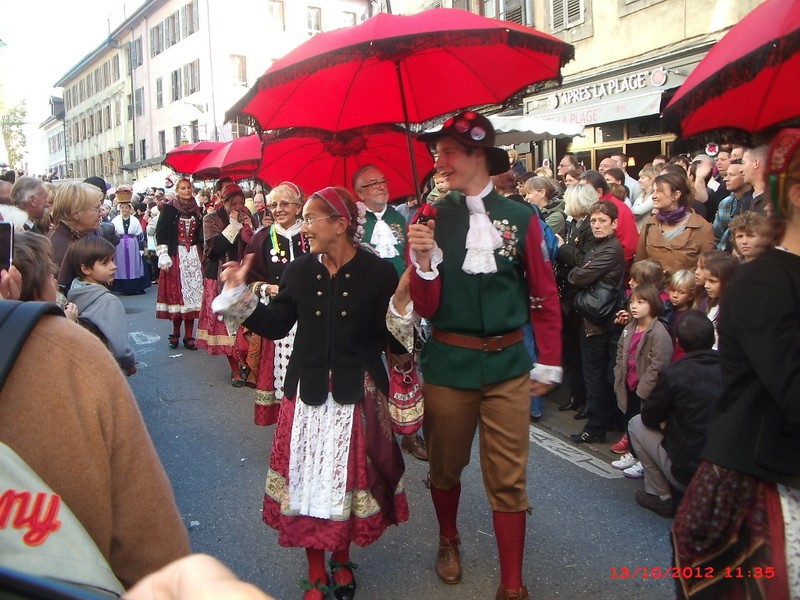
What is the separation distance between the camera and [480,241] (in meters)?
2.93

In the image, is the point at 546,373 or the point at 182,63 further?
the point at 182,63

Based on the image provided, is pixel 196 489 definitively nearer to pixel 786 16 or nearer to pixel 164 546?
pixel 164 546

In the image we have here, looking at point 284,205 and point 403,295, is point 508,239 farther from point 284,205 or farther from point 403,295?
point 284,205

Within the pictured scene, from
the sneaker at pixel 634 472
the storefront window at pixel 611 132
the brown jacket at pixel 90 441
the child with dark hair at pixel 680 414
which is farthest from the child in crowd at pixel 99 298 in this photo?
the storefront window at pixel 611 132

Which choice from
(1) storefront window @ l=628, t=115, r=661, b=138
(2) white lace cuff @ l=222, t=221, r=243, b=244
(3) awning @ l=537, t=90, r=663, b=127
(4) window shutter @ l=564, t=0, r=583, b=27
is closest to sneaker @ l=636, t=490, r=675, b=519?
(2) white lace cuff @ l=222, t=221, r=243, b=244

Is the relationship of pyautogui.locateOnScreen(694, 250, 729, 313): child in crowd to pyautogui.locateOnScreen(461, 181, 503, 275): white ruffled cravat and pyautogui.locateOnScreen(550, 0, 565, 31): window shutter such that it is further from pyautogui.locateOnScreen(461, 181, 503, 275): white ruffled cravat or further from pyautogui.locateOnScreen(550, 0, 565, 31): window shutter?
pyautogui.locateOnScreen(550, 0, 565, 31): window shutter

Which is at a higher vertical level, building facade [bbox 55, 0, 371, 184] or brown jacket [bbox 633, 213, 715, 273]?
building facade [bbox 55, 0, 371, 184]

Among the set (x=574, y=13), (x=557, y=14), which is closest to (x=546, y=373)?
(x=574, y=13)

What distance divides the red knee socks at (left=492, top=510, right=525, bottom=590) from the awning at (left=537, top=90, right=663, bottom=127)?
10115mm

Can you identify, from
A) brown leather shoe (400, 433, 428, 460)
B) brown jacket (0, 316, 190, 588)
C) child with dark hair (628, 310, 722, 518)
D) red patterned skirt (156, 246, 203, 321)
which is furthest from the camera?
red patterned skirt (156, 246, 203, 321)

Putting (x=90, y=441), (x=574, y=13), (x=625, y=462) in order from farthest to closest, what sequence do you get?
(x=574, y=13) < (x=625, y=462) < (x=90, y=441)

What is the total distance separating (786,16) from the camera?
1.81 m

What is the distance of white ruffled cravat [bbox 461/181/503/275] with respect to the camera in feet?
9.52

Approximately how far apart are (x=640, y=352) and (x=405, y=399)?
6.67ft
